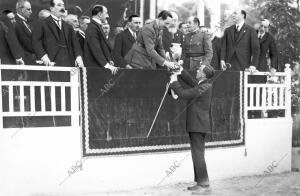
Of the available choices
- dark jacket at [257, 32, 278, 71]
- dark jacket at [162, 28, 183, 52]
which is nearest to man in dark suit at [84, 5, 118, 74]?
dark jacket at [162, 28, 183, 52]

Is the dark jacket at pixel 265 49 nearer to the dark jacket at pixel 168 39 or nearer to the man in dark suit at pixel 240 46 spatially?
the man in dark suit at pixel 240 46

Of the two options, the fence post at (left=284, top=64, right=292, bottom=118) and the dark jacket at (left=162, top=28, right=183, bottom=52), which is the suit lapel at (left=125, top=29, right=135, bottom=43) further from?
the fence post at (left=284, top=64, right=292, bottom=118)

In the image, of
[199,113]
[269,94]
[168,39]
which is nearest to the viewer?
[199,113]

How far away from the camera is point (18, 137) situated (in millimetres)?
6277

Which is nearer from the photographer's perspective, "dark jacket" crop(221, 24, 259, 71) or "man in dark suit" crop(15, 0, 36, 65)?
"man in dark suit" crop(15, 0, 36, 65)

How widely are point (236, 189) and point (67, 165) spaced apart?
2.55m

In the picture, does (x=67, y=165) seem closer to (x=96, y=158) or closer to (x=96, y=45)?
(x=96, y=158)

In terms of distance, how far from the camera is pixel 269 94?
888 centimetres

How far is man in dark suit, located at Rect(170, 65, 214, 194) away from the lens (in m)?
6.63

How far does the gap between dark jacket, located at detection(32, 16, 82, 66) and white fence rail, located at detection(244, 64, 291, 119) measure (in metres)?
3.00

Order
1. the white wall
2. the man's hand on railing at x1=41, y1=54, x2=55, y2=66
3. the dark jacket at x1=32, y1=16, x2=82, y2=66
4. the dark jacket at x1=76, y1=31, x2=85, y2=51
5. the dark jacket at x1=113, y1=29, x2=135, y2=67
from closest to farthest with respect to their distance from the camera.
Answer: the white wall → the man's hand on railing at x1=41, y1=54, x2=55, y2=66 → the dark jacket at x1=32, y1=16, x2=82, y2=66 → the dark jacket at x1=76, y1=31, x2=85, y2=51 → the dark jacket at x1=113, y1=29, x2=135, y2=67

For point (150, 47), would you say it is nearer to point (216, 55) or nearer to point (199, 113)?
point (199, 113)

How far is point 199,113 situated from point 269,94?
102 inches

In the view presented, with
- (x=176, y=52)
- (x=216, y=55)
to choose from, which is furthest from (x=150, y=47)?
(x=216, y=55)
